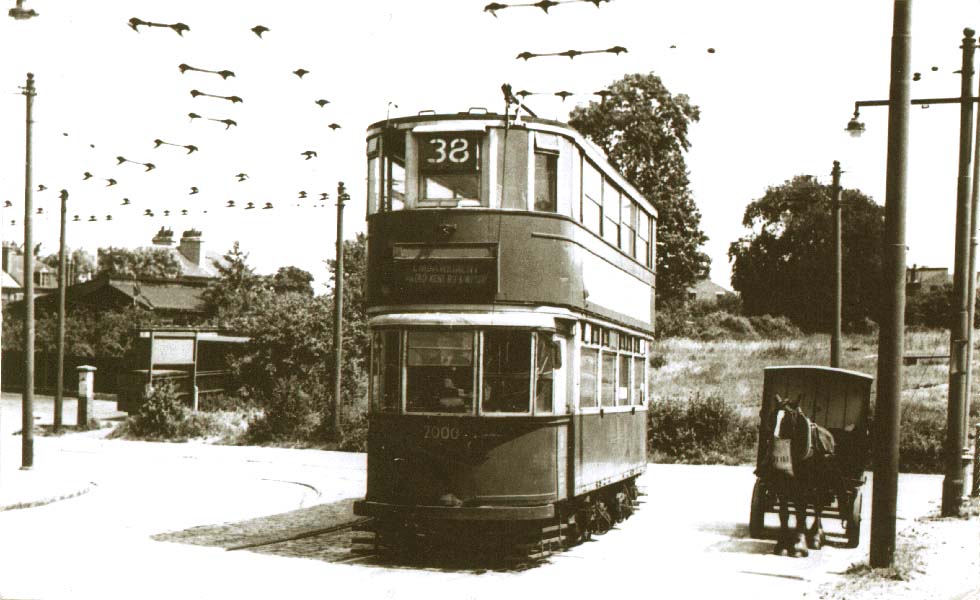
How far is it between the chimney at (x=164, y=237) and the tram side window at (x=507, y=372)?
9888 cm

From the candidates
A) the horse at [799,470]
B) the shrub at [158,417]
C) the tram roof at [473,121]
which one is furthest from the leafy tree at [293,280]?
the tram roof at [473,121]

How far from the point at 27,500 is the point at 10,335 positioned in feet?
154

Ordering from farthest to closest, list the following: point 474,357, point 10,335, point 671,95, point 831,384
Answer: point 10,335 < point 671,95 < point 831,384 < point 474,357

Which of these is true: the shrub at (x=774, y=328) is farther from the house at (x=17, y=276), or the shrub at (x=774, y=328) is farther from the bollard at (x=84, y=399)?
the house at (x=17, y=276)

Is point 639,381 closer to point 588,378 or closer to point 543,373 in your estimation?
point 588,378

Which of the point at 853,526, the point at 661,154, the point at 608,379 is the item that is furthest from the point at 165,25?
the point at 661,154

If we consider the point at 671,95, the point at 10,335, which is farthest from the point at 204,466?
the point at 10,335

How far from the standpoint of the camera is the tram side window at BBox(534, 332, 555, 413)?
42.1 feet

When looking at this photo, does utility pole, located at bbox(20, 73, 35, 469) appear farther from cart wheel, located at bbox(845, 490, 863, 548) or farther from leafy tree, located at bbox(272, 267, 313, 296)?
leafy tree, located at bbox(272, 267, 313, 296)

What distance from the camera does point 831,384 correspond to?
53.4ft

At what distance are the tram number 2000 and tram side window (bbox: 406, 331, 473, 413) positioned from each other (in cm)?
18

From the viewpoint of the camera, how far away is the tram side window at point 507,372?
12680 millimetres

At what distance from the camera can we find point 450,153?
12992mm

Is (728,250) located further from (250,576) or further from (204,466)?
(250,576)
